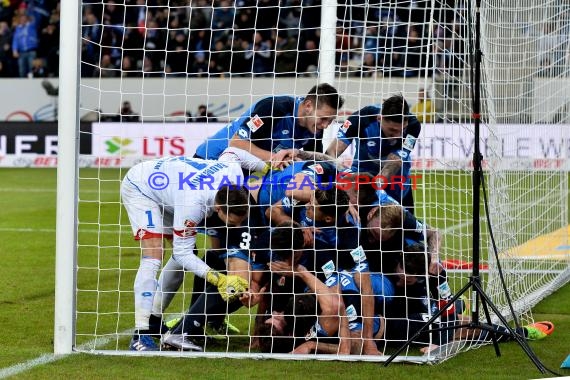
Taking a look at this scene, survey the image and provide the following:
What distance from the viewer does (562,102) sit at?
33.7ft

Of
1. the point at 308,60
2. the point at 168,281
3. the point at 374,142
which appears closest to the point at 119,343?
the point at 168,281

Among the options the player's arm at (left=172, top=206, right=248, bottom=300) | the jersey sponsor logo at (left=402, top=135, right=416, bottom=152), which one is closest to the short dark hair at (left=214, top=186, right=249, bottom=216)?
the player's arm at (left=172, top=206, right=248, bottom=300)

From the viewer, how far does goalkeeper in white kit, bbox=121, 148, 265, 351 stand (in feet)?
21.6

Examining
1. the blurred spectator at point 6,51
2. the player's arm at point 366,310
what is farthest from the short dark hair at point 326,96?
the blurred spectator at point 6,51

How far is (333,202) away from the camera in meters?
6.67

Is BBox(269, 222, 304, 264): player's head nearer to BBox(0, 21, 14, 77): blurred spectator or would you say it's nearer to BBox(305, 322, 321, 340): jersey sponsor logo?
BBox(305, 322, 321, 340): jersey sponsor logo

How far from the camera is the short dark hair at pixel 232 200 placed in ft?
21.9

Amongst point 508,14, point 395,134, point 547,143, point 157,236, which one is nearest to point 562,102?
point 547,143

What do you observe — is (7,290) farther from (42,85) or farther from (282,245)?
(42,85)

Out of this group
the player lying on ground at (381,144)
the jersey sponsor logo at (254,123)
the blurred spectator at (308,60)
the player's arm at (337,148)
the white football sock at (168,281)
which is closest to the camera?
the white football sock at (168,281)

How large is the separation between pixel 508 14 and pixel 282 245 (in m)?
2.90

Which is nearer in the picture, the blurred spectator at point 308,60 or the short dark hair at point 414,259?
the short dark hair at point 414,259

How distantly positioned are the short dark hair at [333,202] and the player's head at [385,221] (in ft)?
0.63

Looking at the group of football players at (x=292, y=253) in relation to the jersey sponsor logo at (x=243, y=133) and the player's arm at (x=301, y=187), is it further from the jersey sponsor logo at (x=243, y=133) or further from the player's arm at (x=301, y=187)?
the jersey sponsor logo at (x=243, y=133)
